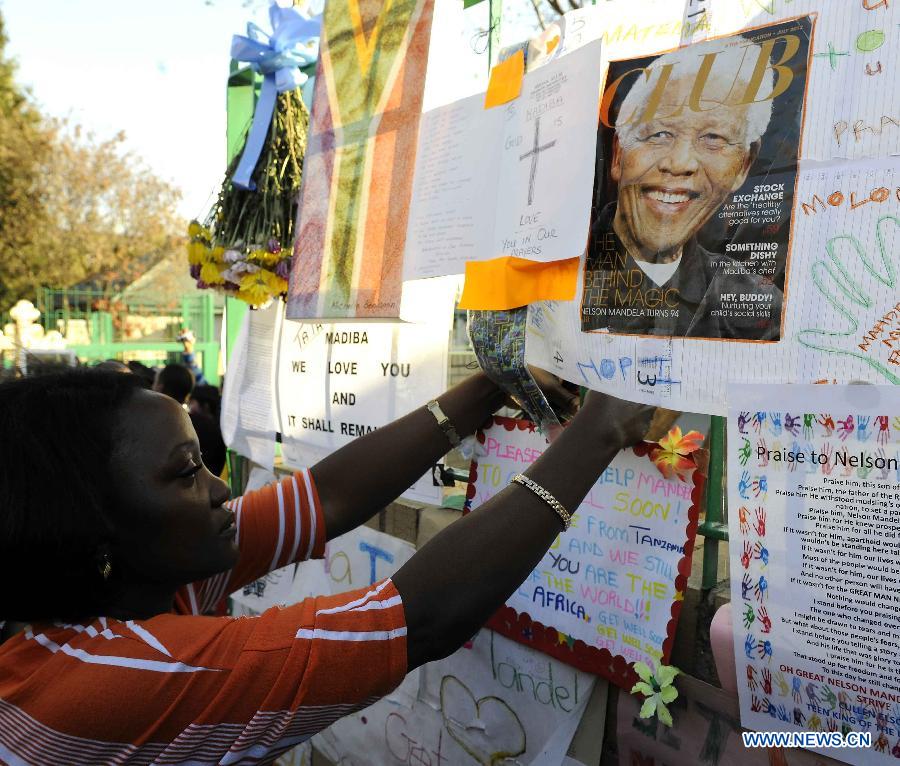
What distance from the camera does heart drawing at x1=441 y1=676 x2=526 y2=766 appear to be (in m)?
1.96

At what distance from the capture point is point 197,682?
110cm

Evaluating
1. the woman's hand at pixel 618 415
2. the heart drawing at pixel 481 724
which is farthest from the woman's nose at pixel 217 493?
the heart drawing at pixel 481 724

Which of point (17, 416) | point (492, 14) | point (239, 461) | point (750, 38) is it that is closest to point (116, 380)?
point (17, 416)

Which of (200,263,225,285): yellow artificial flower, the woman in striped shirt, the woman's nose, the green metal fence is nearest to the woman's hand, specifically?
the woman in striped shirt

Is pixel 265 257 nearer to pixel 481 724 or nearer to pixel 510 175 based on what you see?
pixel 510 175

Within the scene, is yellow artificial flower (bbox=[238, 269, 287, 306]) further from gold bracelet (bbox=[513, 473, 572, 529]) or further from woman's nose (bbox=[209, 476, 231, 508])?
gold bracelet (bbox=[513, 473, 572, 529])

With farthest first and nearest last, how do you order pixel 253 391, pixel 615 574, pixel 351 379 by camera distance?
pixel 253 391, pixel 351 379, pixel 615 574

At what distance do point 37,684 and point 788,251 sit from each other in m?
1.34

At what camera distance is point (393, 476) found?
5.74ft

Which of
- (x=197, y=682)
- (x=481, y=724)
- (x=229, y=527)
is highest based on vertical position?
(x=229, y=527)

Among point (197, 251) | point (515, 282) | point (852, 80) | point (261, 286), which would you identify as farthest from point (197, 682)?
point (197, 251)

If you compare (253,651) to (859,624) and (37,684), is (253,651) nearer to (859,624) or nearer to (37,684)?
(37,684)

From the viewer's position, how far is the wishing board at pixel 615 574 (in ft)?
5.30

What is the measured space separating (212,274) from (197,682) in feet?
6.78
